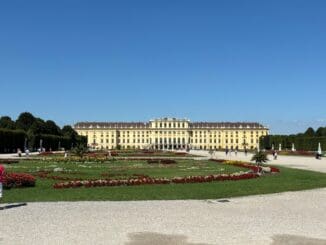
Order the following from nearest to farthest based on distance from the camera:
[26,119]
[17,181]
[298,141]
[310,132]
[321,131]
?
1. [17,181]
2. [298,141]
3. [26,119]
4. [321,131]
5. [310,132]

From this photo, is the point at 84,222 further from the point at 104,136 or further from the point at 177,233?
the point at 104,136

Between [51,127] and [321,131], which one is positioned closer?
[51,127]

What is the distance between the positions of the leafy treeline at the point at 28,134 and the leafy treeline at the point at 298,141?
31.4 meters

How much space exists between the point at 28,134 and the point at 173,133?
3562 inches

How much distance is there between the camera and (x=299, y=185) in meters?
16.1

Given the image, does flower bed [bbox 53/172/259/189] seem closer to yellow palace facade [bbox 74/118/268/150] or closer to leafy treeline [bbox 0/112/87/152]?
leafy treeline [bbox 0/112/87/152]

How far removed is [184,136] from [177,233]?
153676mm

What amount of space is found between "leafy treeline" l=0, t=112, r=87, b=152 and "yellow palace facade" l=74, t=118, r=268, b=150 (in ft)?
145

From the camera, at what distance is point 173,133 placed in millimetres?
160375

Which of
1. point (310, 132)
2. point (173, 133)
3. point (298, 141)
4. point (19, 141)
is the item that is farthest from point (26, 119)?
point (173, 133)

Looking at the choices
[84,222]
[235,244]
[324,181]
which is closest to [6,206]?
[84,222]

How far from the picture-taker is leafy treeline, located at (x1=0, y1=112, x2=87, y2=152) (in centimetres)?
6381

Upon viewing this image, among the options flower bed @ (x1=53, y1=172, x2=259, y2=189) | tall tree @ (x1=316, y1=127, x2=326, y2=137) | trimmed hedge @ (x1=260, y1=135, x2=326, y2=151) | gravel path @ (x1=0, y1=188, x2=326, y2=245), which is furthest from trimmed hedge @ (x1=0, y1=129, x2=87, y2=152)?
tall tree @ (x1=316, y1=127, x2=326, y2=137)

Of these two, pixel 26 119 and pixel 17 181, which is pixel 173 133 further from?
pixel 17 181
